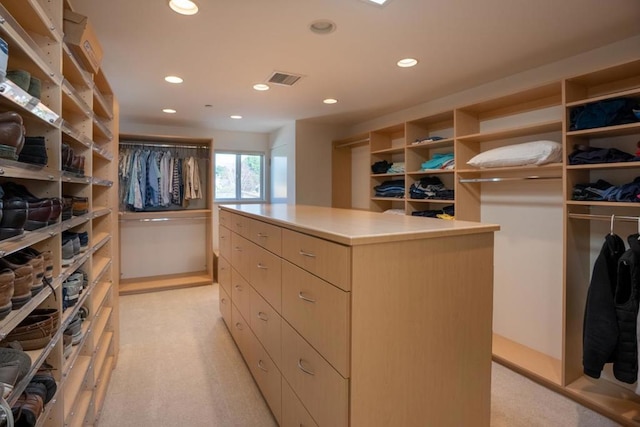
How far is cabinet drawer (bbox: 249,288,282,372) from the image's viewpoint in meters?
1.81

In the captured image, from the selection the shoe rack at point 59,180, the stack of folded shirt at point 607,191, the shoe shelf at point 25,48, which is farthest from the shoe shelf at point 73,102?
the stack of folded shirt at point 607,191

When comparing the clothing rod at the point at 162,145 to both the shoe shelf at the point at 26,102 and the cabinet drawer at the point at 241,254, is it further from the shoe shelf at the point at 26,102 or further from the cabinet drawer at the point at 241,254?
the shoe shelf at the point at 26,102

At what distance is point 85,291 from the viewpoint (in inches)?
66.1

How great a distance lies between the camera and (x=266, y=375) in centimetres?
203

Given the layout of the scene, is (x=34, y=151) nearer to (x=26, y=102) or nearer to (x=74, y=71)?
(x=26, y=102)

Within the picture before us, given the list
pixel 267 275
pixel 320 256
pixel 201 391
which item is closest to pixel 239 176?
pixel 201 391

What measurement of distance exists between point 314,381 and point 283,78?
7.96 feet

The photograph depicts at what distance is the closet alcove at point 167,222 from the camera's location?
4613mm

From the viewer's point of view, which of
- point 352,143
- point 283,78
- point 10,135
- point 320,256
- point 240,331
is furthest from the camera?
point 352,143

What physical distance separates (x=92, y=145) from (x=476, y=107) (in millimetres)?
2849

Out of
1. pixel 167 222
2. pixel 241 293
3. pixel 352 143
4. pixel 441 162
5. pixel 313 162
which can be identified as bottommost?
pixel 241 293

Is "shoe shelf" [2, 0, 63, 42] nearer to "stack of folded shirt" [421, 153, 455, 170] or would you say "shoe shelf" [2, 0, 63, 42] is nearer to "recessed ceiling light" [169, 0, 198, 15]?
"recessed ceiling light" [169, 0, 198, 15]

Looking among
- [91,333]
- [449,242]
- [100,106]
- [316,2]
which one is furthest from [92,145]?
[449,242]

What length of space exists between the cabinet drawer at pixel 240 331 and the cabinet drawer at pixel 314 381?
823mm
